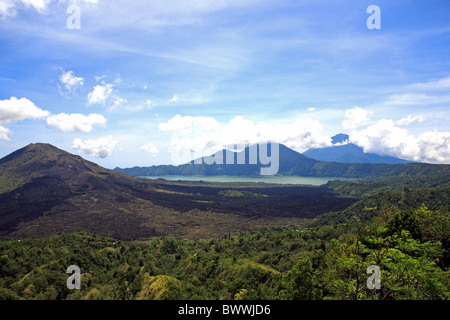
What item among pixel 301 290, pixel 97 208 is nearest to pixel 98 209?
pixel 97 208

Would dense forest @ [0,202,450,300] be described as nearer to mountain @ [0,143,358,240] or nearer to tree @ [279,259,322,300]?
tree @ [279,259,322,300]

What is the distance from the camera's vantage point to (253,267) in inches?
957

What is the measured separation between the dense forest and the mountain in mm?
27187

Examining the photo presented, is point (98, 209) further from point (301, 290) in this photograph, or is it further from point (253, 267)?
point (301, 290)

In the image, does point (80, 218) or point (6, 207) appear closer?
point (80, 218)

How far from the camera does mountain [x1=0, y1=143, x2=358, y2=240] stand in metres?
65.5

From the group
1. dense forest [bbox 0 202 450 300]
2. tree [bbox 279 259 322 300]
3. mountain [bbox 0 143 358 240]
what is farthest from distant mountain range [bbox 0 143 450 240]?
tree [bbox 279 259 322 300]

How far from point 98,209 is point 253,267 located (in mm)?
78472

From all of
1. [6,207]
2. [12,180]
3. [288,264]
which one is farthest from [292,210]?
[12,180]

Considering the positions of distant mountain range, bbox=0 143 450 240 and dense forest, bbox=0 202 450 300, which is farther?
distant mountain range, bbox=0 143 450 240

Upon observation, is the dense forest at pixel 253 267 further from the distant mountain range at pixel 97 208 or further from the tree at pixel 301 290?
the distant mountain range at pixel 97 208

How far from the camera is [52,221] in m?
69.4
